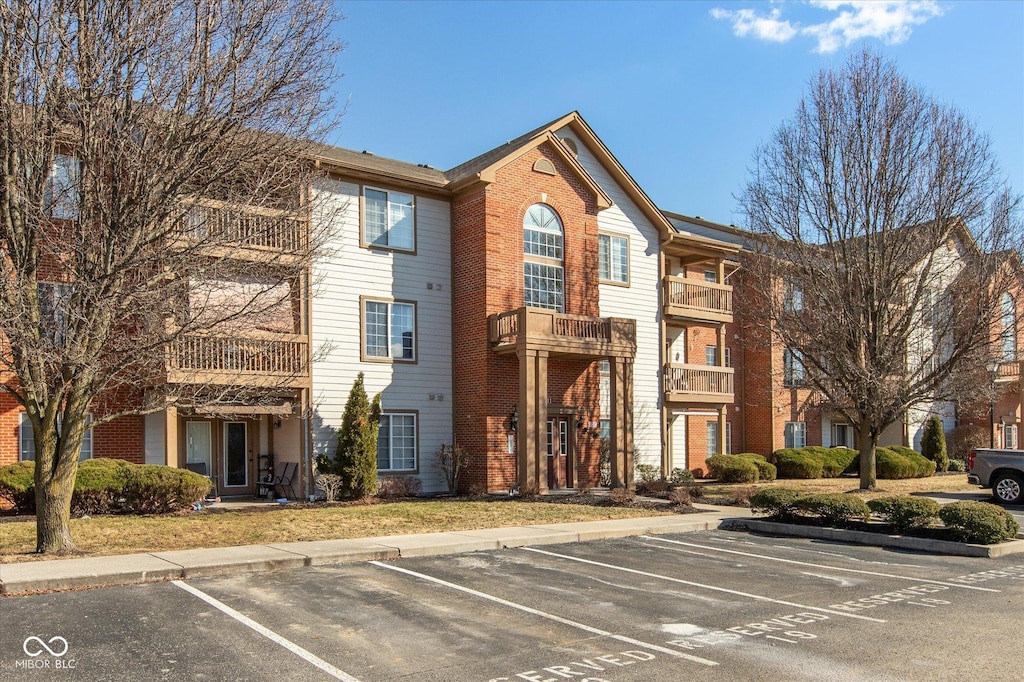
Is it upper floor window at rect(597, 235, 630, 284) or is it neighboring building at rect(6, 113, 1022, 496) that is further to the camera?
upper floor window at rect(597, 235, 630, 284)

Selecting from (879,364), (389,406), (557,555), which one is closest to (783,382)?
(879,364)

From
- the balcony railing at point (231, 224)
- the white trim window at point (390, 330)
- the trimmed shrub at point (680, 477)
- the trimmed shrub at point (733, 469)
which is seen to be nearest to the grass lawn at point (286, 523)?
the white trim window at point (390, 330)

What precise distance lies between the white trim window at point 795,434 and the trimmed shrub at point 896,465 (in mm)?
3519

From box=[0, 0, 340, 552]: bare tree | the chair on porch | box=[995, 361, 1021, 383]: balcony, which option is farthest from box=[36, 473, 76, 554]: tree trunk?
box=[995, 361, 1021, 383]: balcony

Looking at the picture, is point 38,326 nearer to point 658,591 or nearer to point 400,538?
point 400,538

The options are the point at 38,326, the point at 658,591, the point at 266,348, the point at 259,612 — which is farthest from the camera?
the point at 266,348

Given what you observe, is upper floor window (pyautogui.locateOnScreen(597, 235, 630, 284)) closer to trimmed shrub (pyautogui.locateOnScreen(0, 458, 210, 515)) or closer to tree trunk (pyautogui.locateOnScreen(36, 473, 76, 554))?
trimmed shrub (pyautogui.locateOnScreen(0, 458, 210, 515))

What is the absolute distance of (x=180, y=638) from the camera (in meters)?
8.16

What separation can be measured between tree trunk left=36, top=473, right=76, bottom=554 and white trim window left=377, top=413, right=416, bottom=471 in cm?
1080

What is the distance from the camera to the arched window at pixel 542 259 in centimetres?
2527

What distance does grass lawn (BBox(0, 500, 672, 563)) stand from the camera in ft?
44.6

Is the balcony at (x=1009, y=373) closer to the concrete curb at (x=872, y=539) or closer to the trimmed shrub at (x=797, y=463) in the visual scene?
the trimmed shrub at (x=797, y=463)

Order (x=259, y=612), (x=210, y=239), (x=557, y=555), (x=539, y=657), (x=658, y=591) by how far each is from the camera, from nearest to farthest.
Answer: (x=539, y=657) → (x=259, y=612) → (x=658, y=591) → (x=210, y=239) → (x=557, y=555)

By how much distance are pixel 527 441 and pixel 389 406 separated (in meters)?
3.79
